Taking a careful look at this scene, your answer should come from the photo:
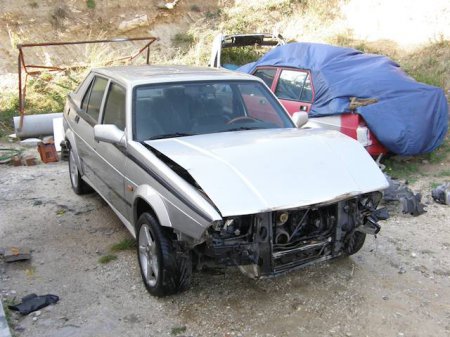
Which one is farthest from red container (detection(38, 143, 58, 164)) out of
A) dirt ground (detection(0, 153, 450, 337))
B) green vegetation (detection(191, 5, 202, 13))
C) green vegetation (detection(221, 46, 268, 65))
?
green vegetation (detection(191, 5, 202, 13))

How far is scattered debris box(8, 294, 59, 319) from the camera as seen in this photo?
3.58 m

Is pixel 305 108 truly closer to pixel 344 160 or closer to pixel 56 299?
pixel 344 160

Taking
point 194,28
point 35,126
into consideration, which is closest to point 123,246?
point 35,126

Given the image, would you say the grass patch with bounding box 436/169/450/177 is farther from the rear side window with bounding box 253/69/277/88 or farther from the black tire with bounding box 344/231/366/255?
the black tire with bounding box 344/231/366/255

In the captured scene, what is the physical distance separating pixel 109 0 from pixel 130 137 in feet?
52.7

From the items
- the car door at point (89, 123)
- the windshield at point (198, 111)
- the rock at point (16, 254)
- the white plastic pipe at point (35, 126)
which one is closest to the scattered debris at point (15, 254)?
the rock at point (16, 254)

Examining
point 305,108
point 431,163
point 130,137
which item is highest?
point 130,137

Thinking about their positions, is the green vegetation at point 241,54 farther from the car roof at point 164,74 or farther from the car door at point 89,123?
the car roof at point 164,74

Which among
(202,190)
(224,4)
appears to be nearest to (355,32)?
(224,4)

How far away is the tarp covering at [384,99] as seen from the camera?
7.02 m

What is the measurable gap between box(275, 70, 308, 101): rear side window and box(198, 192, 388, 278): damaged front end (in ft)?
13.7

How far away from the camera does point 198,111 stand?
4.28m

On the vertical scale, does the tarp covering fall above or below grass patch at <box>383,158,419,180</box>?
above

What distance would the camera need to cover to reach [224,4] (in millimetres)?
20141
